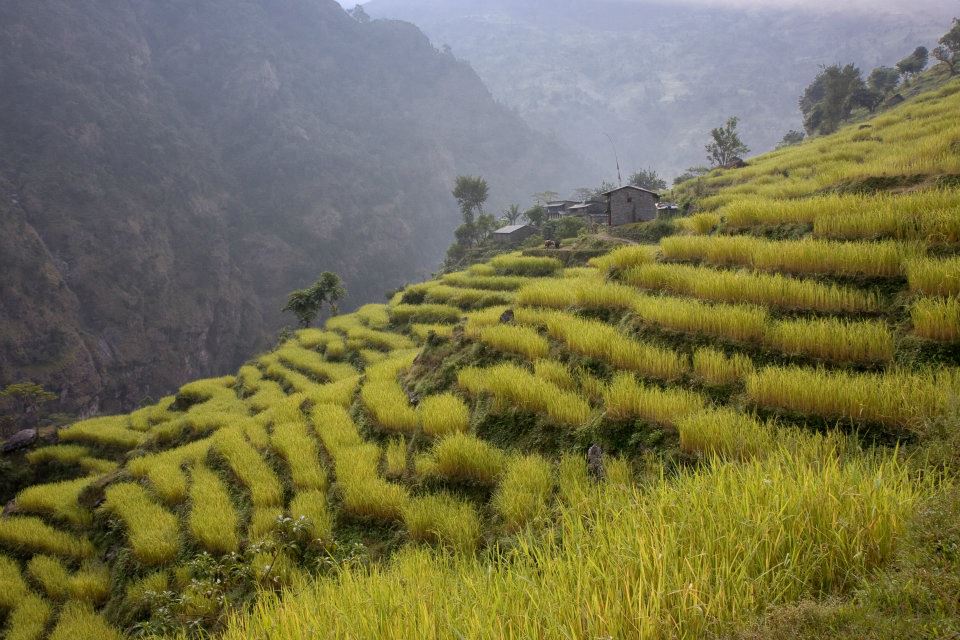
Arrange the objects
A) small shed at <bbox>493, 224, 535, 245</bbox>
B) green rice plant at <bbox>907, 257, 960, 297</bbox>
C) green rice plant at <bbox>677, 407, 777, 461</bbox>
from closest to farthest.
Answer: green rice plant at <bbox>677, 407, 777, 461</bbox>
green rice plant at <bbox>907, 257, 960, 297</bbox>
small shed at <bbox>493, 224, 535, 245</bbox>

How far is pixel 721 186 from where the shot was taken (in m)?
24.6

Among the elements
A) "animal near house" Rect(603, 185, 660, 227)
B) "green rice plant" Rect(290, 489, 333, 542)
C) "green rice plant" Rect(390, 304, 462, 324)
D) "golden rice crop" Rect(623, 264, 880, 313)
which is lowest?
"green rice plant" Rect(290, 489, 333, 542)

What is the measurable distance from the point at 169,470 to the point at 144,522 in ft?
6.17

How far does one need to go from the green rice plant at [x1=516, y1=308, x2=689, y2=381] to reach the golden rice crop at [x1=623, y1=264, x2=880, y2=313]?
1.30m

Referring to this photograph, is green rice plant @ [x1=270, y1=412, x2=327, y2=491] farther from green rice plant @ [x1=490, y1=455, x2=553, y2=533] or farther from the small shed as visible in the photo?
the small shed

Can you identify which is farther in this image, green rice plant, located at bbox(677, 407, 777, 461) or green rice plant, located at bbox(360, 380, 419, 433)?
green rice plant, located at bbox(360, 380, 419, 433)

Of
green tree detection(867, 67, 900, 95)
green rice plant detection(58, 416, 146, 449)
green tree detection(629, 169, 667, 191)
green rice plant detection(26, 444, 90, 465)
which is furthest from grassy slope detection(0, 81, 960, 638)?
green tree detection(867, 67, 900, 95)

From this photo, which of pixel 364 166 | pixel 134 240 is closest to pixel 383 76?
pixel 364 166

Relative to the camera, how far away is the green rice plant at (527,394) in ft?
17.0

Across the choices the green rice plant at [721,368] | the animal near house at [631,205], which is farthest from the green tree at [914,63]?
the green rice plant at [721,368]

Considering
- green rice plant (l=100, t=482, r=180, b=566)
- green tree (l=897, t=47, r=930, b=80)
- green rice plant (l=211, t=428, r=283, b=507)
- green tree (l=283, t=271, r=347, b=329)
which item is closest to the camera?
green rice plant (l=100, t=482, r=180, b=566)

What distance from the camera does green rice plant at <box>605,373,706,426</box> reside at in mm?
4324

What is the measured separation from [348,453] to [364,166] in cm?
11621

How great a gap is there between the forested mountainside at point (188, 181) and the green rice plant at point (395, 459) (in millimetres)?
61874
